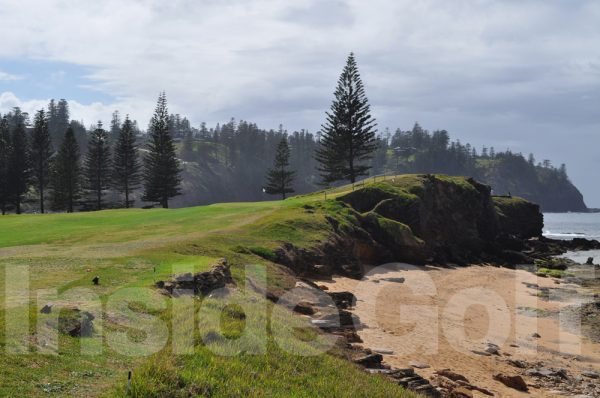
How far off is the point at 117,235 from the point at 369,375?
18.7m

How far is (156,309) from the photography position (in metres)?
13.0

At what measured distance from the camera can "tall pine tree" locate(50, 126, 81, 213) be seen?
236ft

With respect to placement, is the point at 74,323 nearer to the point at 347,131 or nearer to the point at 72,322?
the point at 72,322

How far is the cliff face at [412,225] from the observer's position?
3468 cm

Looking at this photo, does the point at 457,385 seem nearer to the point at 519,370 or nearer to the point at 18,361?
the point at 519,370

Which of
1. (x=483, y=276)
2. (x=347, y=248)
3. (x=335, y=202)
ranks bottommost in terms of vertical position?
(x=483, y=276)

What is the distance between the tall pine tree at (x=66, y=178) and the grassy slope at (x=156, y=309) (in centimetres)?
4143

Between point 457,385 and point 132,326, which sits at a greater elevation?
point 132,326

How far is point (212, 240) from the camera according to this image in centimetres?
2475

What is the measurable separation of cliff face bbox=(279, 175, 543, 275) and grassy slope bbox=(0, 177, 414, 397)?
2417 mm

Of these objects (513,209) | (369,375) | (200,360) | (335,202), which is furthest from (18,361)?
(513,209)

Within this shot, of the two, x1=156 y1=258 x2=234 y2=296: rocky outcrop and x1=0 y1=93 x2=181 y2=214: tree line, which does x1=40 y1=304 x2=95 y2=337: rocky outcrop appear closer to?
x1=156 y1=258 x2=234 y2=296: rocky outcrop

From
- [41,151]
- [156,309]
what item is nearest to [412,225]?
[156,309]

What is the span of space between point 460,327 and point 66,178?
64356 mm
